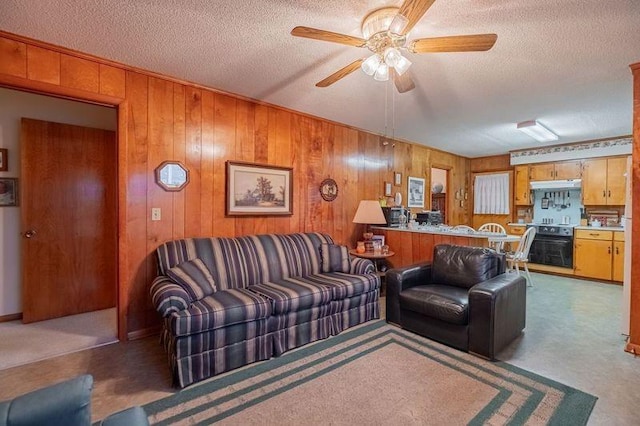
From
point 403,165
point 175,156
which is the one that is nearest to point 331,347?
point 175,156

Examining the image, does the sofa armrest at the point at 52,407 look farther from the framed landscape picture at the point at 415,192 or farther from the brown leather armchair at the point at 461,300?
the framed landscape picture at the point at 415,192

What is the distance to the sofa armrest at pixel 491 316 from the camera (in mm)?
2348

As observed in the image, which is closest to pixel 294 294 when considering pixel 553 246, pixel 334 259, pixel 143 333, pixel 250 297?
pixel 250 297

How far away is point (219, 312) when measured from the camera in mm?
2160

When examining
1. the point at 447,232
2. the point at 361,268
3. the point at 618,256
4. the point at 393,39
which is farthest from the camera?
the point at 618,256

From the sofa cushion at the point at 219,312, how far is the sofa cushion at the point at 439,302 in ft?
4.29

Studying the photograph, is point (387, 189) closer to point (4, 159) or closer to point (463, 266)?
point (463, 266)

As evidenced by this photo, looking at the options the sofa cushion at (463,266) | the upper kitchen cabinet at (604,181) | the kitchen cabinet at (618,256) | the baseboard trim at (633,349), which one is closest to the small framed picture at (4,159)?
the sofa cushion at (463,266)

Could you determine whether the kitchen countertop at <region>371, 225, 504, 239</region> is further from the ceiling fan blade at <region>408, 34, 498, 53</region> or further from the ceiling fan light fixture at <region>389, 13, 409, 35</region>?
the ceiling fan light fixture at <region>389, 13, 409, 35</region>

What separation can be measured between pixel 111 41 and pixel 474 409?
11.5ft

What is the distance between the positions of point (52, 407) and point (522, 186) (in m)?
7.21

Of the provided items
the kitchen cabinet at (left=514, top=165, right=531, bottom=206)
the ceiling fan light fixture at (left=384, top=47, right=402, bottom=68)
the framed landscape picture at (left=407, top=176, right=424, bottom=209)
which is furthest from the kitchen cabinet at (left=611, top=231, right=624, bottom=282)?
the ceiling fan light fixture at (left=384, top=47, right=402, bottom=68)

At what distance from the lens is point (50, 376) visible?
215cm

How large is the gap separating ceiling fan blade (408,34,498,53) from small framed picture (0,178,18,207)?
13.1 feet
